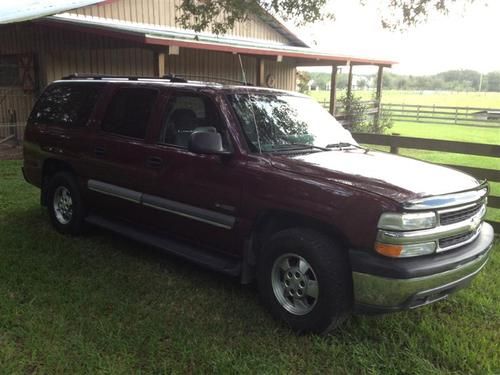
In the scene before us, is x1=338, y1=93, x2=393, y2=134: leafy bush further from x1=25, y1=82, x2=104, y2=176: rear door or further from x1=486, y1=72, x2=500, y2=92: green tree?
x1=486, y1=72, x2=500, y2=92: green tree

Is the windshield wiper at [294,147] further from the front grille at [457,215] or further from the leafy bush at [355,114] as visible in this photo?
the leafy bush at [355,114]

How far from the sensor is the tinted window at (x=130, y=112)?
4.85 m

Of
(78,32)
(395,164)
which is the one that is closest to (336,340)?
(395,164)

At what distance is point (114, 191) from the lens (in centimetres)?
512

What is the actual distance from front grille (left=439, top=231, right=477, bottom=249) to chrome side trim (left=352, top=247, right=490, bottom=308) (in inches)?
7.3

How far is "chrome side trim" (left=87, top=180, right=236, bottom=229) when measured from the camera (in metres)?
4.16

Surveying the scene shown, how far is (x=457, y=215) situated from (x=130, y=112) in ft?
10.7

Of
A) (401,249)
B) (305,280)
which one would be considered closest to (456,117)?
(305,280)

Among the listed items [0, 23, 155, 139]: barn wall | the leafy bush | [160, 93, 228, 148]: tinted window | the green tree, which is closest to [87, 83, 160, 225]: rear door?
[160, 93, 228, 148]: tinted window

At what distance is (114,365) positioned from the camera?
3279 millimetres

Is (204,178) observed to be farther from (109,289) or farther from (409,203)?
(409,203)

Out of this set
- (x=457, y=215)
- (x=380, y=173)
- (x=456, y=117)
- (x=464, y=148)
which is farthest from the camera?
(x=456, y=117)

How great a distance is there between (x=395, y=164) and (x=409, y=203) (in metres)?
0.94

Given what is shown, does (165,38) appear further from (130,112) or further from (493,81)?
(493,81)
